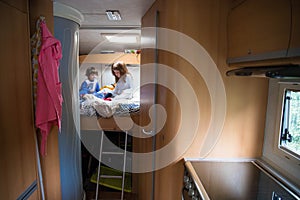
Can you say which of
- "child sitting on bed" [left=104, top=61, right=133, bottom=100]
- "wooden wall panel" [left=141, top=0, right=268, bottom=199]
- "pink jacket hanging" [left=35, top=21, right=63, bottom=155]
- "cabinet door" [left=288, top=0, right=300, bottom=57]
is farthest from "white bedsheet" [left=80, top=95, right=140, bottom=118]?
"cabinet door" [left=288, top=0, right=300, bottom=57]

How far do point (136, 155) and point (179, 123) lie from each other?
1279mm

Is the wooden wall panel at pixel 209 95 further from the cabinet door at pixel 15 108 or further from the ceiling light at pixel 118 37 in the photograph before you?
the ceiling light at pixel 118 37

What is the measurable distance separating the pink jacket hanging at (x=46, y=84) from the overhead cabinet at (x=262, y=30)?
116cm

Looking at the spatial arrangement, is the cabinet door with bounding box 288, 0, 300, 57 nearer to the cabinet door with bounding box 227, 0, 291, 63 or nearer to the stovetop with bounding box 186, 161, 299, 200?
the cabinet door with bounding box 227, 0, 291, 63

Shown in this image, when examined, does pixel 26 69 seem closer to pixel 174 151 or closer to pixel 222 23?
pixel 174 151

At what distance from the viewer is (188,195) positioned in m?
1.25

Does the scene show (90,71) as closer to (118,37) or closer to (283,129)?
(118,37)

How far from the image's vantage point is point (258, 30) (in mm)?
977

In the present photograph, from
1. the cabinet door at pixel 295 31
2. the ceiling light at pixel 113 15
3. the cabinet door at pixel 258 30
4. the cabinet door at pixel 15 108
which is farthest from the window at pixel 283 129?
the cabinet door at pixel 15 108

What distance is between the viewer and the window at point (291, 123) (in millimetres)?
1218

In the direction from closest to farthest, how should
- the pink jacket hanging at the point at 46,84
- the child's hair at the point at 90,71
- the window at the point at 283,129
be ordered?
the window at the point at 283,129 → the pink jacket hanging at the point at 46,84 → the child's hair at the point at 90,71

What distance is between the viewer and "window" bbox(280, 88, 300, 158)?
122 centimetres

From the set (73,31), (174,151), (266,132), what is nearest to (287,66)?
(266,132)

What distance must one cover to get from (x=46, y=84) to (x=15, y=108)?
0.94 ft
